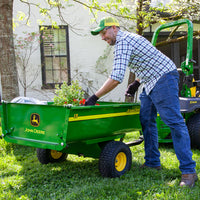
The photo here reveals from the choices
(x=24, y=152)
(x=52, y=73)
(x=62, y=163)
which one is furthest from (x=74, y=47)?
(x=62, y=163)

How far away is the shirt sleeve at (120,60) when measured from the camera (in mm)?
2912

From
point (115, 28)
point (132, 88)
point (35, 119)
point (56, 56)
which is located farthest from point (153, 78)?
point (56, 56)

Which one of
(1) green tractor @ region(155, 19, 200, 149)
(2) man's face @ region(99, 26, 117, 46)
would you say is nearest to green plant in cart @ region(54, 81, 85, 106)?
(2) man's face @ region(99, 26, 117, 46)

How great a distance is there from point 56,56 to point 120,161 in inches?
236

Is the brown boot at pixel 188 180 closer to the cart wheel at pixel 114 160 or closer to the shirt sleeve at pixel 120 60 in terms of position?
the cart wheel at pixel 114 160

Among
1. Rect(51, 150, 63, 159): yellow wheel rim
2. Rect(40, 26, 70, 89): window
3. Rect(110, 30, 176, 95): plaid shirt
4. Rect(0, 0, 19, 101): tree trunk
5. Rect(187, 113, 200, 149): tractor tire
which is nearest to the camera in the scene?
Rect(110, 30, 176, 95): plaid shirt

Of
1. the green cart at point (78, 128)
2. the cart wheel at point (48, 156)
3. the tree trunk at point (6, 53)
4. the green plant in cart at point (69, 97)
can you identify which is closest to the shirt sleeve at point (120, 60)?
the green cart at point (78, 128)

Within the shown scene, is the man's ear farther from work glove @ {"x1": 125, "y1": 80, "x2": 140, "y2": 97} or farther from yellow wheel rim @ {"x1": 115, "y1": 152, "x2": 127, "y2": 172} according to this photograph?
yellow wheel rim @ {"x1": 115, "y1": 152, "x2": 127, "y2": 172}

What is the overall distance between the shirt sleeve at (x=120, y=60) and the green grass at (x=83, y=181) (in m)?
1.08

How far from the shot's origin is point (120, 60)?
2.94 m

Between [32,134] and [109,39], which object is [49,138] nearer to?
[32,134]

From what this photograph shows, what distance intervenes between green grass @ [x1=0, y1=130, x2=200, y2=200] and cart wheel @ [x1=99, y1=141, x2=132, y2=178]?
8 centimetres

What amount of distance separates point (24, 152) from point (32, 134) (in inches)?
61.2

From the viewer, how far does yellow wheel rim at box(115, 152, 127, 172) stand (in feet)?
11.0
